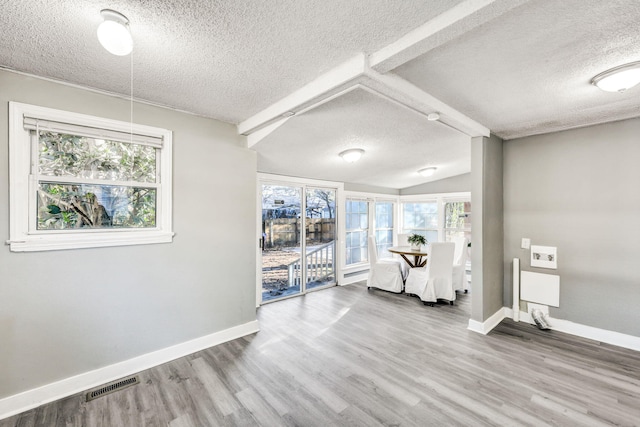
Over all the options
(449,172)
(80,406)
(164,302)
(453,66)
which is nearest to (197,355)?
(164,302)

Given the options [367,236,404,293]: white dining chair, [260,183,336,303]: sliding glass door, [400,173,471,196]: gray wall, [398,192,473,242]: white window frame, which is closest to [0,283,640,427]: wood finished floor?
[260,183,336,303]: sliding glass door

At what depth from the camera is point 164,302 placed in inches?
101

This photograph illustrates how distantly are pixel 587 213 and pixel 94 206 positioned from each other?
16.8 ft

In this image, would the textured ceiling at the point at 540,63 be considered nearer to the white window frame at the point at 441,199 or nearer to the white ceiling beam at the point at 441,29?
the white ceiling beam at the point at 441,29

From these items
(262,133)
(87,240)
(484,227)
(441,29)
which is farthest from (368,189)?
(87,240)

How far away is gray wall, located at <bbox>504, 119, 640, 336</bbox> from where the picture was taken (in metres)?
2.86

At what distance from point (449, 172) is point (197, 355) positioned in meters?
5.35

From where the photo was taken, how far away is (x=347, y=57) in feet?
5.92

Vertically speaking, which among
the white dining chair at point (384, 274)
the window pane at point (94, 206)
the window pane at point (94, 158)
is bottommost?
the white dining chair at point (384, 274)

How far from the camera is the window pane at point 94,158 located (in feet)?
6.94

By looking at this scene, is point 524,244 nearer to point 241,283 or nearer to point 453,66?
point 453,66

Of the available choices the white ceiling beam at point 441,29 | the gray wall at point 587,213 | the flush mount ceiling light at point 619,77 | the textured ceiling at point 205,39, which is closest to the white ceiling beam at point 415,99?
the white ceiling beam at point 441,29

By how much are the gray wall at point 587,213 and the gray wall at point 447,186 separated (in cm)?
218

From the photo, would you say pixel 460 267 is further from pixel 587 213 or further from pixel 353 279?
pixel 353 279
